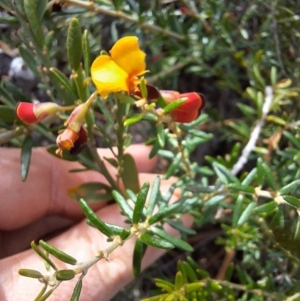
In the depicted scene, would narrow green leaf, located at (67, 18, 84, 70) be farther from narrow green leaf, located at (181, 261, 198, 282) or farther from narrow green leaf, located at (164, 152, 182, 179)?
narrow green leaf, located at (181, 261, 198, 282)

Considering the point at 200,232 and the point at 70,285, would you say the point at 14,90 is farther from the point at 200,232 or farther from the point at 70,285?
the point at 200,232

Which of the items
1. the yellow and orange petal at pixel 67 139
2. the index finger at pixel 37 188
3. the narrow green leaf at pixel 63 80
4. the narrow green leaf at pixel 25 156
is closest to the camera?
the yellow and orange petal at pixel 67 139

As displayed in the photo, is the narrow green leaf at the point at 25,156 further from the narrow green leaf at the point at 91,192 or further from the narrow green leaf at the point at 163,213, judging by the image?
the narrow green leaf at the point at 163,213

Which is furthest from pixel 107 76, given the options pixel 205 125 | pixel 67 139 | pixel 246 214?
pixel 205 125

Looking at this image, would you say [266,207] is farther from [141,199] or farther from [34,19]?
[34,19]

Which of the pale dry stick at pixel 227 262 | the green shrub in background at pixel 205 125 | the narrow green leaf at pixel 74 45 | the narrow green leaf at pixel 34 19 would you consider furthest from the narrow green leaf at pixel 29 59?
the pale dry stick at pixel 227 262

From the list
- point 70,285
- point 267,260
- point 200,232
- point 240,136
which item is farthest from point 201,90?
point 70,285
